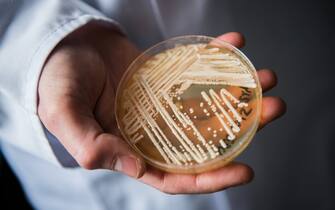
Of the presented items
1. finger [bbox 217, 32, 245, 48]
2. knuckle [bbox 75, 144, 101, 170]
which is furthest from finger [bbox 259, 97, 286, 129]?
knuckle [bbox 75, 144, 101, 170]

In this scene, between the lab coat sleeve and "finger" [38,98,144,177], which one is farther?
the lab coat sleeve

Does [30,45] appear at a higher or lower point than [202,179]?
higher

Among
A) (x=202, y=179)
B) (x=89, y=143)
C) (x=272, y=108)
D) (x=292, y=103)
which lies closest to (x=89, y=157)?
(x=89, y=143)

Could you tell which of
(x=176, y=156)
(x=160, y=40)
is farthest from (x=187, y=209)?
(x=160, y=40)

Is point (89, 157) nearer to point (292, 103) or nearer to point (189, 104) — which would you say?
point (189, 104)

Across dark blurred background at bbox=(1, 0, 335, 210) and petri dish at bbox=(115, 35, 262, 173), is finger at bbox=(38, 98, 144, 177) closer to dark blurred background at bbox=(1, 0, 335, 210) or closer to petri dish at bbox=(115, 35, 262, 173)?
petri dish at bbox=(115, 35, 262, 173)
